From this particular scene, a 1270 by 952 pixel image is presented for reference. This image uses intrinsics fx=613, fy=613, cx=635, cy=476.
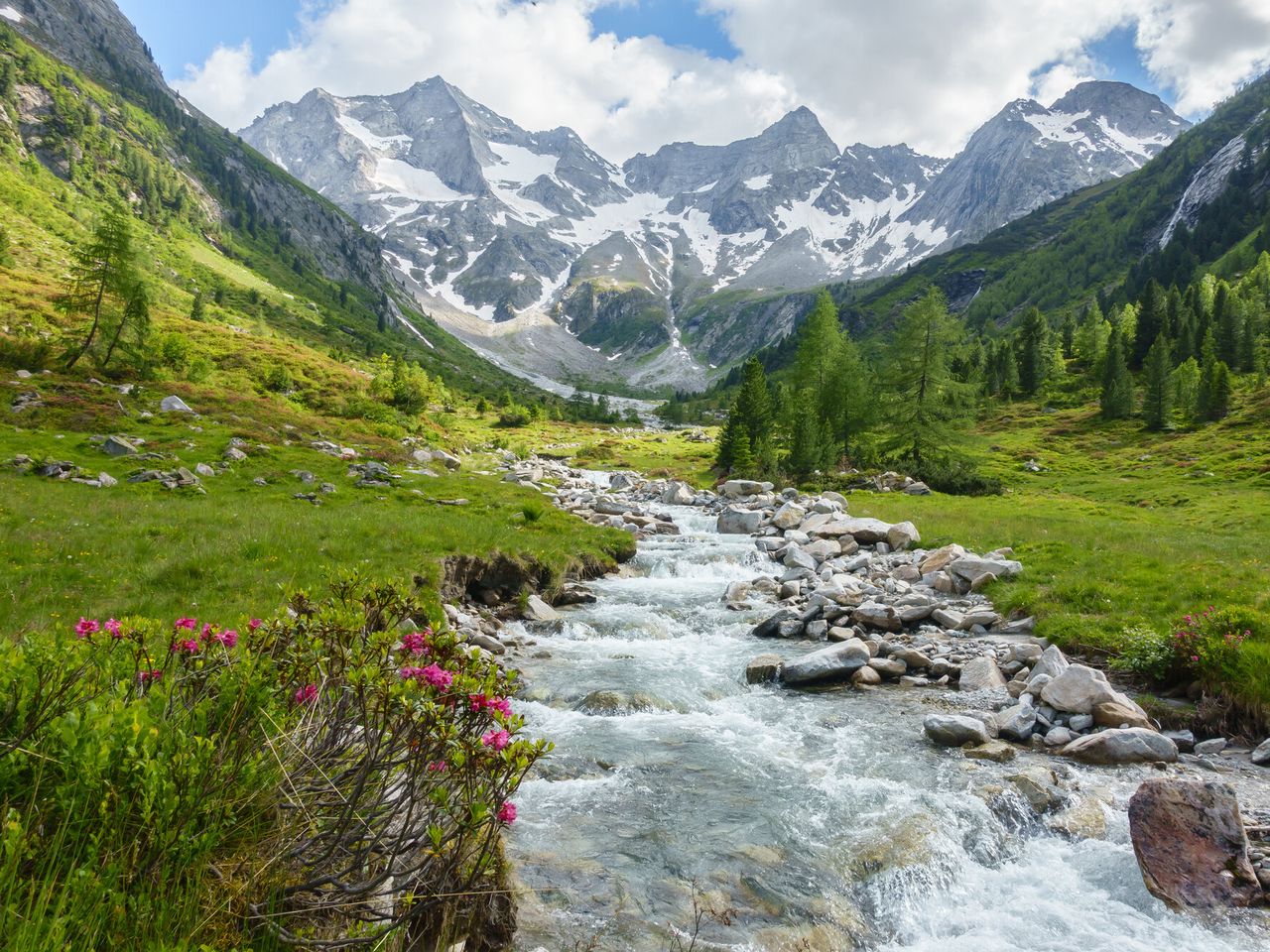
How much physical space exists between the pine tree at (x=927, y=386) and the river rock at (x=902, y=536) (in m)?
28.6

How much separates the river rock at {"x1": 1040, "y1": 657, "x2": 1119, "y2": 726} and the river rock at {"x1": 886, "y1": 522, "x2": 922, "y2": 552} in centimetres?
1603

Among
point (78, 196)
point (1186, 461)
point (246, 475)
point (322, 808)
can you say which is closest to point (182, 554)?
point (322, 808)

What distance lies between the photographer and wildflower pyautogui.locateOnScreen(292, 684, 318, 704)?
4.83 m

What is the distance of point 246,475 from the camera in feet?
97.5

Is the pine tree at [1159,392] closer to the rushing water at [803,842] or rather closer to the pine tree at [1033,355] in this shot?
the pine tree at [1033,355]

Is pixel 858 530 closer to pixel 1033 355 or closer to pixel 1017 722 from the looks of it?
pixel 1017 722

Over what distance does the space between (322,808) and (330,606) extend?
1.67m

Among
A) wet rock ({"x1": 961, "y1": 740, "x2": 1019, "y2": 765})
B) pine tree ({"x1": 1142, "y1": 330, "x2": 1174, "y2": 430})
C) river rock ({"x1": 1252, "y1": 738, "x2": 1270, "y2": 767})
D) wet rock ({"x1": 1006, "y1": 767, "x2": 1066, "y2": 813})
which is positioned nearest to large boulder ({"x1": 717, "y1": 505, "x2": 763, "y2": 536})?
wet rock ({"x1": 961, "y1": 740, "x2": 1019, "y2": 765})

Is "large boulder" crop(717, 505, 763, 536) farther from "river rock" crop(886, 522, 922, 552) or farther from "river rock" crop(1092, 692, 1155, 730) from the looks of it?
"river rock" crop(1092, 692, 1155, 730)

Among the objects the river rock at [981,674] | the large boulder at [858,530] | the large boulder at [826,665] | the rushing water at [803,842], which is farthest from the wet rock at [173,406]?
the river rock at [981,674]

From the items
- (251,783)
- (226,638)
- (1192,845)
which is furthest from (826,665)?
(251,783)

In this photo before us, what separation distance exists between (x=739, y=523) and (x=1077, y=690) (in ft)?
84.2

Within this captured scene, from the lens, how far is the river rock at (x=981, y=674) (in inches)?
513

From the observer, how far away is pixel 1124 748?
980cm
